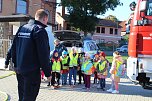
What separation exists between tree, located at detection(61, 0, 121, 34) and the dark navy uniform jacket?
4779cm

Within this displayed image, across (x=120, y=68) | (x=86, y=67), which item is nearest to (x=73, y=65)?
(x=86, y=67)

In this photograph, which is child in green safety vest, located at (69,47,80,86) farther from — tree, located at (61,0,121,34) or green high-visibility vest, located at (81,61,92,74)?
tree, located at (61,0,121,34)

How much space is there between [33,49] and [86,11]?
4952cm

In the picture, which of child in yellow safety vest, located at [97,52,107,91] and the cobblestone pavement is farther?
child in yellow safety vest, located at [97,52,107,91]

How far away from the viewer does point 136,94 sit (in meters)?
13.6

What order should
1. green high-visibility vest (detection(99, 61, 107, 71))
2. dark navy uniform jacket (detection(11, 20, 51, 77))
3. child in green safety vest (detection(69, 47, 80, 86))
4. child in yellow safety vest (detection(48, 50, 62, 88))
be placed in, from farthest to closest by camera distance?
child in green safety vest (detection(69, 47, 80, 86)) < child in yellow safety vest (detection(48, 50, 62, 88)) < green high-visibility vest (detection(99, 61, 107, 71)) < dark navy uniform jacket (detection(11, 20, 51, 77))

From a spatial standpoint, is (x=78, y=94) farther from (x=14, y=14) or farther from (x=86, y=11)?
(x=86, y=11)

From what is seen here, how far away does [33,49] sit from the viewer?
677cm

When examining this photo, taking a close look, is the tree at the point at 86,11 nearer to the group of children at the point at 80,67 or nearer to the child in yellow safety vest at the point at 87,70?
the group of children at the point at 80,67

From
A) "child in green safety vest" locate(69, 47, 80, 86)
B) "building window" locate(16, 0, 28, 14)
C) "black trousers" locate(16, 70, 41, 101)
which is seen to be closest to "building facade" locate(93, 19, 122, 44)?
"building window" locate(16, 0, 28, 14)

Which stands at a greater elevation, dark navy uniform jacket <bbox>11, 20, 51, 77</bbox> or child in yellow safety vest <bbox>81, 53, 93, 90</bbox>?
dark navy uniform jacket <bbox>11, 20, 51, 77</bbox>

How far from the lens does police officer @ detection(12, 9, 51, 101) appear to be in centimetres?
664

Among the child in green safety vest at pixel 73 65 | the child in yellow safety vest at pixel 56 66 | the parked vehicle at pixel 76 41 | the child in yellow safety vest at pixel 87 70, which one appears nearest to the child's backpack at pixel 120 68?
the child in yellow safety vest at pixel 87 70

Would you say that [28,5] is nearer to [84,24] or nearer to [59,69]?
[84,24]
